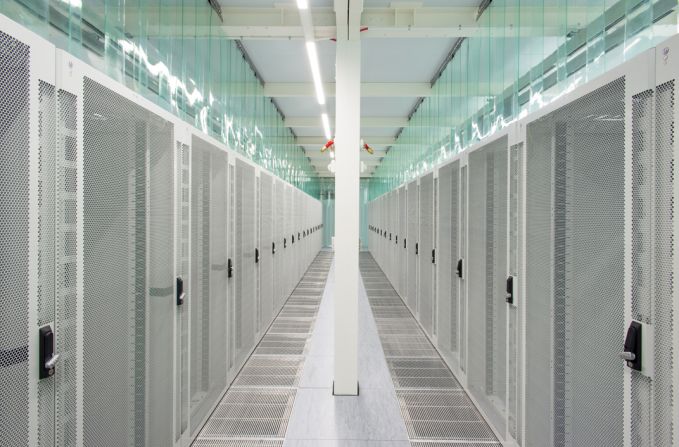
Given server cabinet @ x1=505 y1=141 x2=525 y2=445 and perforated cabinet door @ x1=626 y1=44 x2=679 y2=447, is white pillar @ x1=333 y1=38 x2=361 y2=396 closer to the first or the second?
server cabinet @ x1=505 y1=141 x2=525 y2=445

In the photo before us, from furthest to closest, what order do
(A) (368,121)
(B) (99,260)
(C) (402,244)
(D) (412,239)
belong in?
1. (A) (368,121)
2. (C) (402,244)
3. (D) (412,239)
4. (B) (99,260)

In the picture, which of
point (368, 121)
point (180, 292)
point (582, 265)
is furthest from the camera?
point (368, 121)

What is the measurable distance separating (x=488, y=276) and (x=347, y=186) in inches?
58.5

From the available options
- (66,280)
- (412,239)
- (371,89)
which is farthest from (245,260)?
(371,89)

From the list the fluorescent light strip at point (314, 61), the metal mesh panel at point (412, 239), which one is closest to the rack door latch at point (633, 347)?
the fluorescent light strip at point (314, 61)

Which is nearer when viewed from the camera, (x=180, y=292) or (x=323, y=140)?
(x=180, y=292)

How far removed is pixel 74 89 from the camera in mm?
1400

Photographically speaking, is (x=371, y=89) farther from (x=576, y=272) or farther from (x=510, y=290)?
(x=576, y=272)

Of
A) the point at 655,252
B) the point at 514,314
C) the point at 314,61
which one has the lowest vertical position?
the point at 514,314

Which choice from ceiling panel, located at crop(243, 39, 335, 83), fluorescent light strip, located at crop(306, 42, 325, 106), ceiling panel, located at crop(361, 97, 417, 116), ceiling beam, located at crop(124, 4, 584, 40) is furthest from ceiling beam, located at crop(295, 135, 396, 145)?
ceiling beam, located at crop(124, 4, 584, 40)

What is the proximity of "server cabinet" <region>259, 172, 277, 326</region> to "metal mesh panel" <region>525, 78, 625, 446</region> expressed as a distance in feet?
11.5

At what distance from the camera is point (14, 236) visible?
1150 millimetres

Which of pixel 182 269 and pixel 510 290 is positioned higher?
pixel 182 269

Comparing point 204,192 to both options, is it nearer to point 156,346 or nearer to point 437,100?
point 156,346
